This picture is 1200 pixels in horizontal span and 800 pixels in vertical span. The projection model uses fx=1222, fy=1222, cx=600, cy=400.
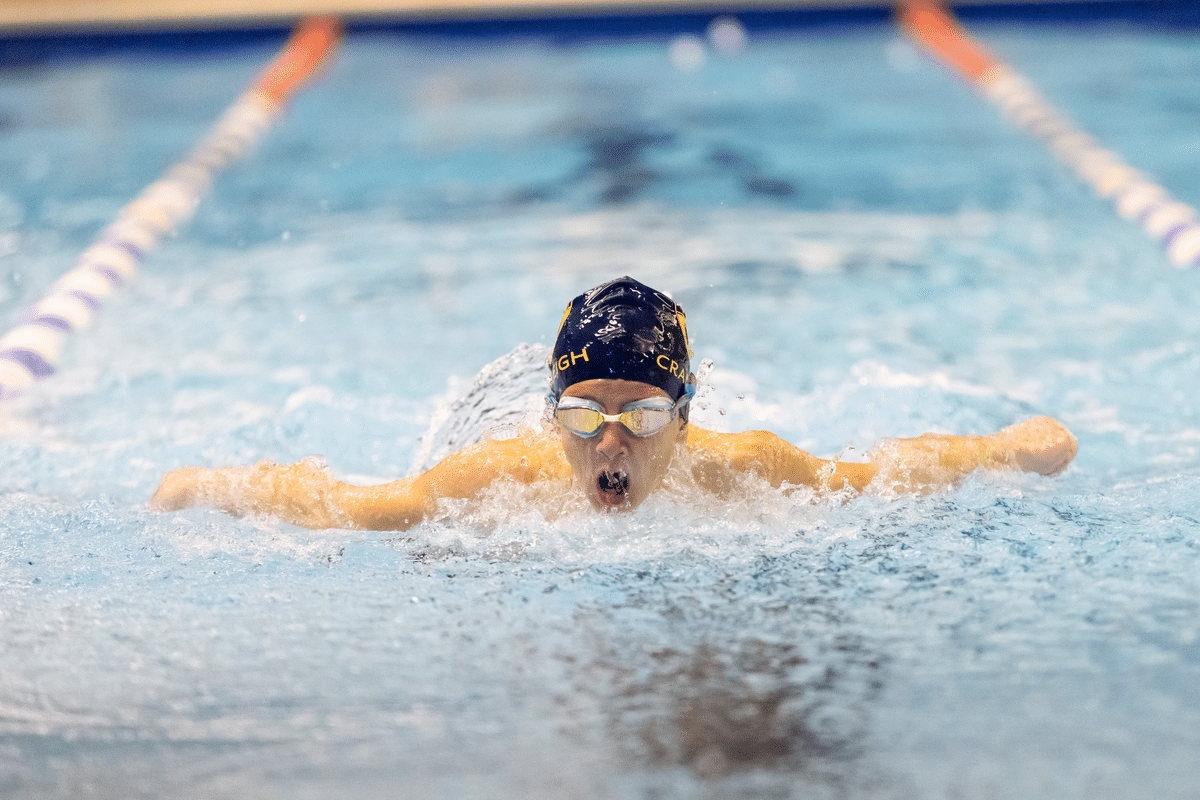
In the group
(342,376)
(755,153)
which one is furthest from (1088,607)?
(755,153)

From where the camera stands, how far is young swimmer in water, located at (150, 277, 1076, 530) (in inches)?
96.6

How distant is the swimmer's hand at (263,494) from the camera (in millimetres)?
2711

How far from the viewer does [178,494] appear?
2766mm

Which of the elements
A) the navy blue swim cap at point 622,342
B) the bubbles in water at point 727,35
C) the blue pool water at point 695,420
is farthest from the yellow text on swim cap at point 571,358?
the bubbles in water at point 727,35

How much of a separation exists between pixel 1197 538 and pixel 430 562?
5.19 ft

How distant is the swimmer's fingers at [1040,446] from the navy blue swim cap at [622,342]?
839 millimetres

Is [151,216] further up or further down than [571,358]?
further down

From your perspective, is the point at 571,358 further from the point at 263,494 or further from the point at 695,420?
the point at 695,420

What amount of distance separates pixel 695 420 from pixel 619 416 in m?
→ 1.41

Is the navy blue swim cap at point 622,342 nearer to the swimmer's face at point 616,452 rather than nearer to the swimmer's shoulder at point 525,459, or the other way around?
the swimmer's face at point 616,452

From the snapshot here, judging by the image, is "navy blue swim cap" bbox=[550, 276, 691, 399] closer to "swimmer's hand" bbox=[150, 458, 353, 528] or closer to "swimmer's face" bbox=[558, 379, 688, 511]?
"swimmer's face" bbox=[558, 379, 688, 511]

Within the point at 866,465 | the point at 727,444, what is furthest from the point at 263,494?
the point at 866,465

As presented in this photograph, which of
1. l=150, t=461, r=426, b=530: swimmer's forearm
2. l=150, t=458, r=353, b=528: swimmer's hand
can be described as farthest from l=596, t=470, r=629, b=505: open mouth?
l=150, t=458, r=353, b=528: swimmer's hand

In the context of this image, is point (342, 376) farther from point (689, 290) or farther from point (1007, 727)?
point (1007, 727)
